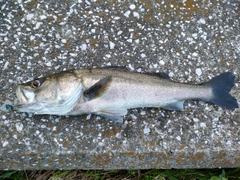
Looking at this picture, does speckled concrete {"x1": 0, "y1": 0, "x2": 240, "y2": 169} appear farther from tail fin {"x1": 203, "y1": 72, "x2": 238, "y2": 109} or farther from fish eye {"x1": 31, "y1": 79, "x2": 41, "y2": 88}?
fish eye {"x1": 31, "y1": 79, "x2": 41, "y2": 88}

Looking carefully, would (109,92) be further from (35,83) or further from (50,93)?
(35,83)

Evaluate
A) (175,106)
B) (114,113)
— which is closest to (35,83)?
(114,113)

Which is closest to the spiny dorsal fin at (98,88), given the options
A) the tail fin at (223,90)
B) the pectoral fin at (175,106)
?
the pectoral fin at (175,106)

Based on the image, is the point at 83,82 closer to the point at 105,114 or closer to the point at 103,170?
the point at 105,114

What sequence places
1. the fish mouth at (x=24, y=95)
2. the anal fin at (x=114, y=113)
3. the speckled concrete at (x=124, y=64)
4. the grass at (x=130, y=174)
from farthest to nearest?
the grass at (x=130, y=174) < the speckled concrete at (x=124, y=64) < the anal fin at (x=114, y=113) < the fish mouth at (x=24, y=95)

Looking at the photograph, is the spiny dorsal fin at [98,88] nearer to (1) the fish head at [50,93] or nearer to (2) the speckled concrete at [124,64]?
(1) the fish head at [50,93]

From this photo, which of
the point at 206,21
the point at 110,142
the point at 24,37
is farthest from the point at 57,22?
the point at 206,21
